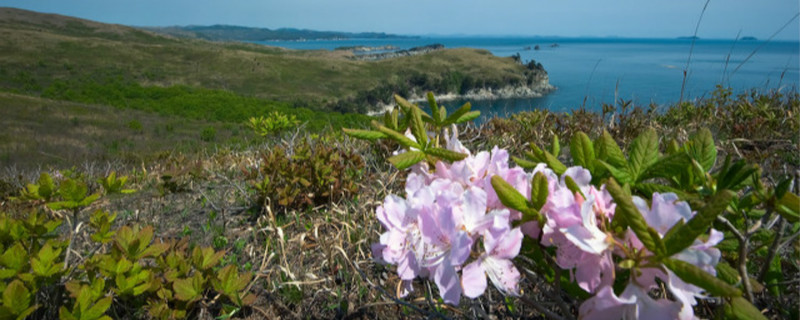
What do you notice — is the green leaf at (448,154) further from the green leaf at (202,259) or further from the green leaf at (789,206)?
the green leaf at (202,259)

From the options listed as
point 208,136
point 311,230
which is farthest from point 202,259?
point 208,136

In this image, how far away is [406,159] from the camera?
934mm

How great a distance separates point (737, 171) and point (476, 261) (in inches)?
20.9

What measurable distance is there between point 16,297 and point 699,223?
184 centimetres

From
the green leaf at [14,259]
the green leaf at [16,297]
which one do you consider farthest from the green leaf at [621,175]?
the green leaf at [14,259]

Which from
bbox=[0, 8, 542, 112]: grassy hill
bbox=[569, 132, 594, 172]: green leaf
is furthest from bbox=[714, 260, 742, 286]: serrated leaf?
bbox=[0, 8, 542, 112]: grassy hill

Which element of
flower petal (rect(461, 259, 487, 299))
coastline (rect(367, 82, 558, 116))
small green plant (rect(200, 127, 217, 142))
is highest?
flower petal (rect(461, 259, 487, 299))

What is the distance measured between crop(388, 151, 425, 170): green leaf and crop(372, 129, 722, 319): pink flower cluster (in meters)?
0.04

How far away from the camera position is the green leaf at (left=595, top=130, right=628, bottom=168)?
0.92 meters

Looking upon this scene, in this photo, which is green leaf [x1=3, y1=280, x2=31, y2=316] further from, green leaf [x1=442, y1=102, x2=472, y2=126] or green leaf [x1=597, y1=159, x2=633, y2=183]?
green leaf [x1=597, y1=159, x2=633, y2=183]

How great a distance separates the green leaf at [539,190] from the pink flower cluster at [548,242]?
0.03 meters

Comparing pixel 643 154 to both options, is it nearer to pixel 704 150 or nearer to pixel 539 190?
pixel 704 150

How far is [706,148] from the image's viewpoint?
0.93 m

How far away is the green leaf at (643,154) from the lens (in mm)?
910
